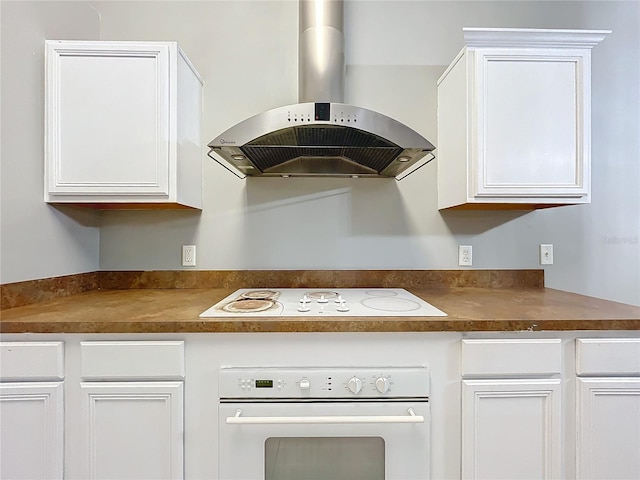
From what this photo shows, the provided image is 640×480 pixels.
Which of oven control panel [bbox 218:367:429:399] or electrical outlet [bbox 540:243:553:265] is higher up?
electrical outlet [bbox 540:243:553:265]

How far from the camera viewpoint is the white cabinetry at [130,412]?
1058 millimetres

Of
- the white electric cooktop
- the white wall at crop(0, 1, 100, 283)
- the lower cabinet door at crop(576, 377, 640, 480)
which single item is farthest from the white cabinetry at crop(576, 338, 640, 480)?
the white wall at crop(0, 1, 100, 283)

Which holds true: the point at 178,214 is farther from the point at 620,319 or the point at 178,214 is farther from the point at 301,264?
the point at 620,319

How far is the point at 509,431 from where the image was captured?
3.53ft

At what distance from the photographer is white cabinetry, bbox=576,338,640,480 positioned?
1088mm

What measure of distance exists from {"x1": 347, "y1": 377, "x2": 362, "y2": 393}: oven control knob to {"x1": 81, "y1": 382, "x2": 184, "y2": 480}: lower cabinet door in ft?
1.83

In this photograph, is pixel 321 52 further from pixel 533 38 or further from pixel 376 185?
pixel 533 38

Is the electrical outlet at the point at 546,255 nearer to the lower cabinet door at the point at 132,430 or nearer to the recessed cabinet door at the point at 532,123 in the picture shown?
the recessed cabinet door at the point at 532,123

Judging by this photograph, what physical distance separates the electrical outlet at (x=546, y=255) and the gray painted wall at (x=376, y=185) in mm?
36

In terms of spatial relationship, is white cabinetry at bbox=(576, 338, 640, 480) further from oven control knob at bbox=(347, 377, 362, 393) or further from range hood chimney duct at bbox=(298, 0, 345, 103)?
range hood chimney duct at bbox=(298, 0, 345, 103)

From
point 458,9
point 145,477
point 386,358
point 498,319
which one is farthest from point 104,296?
point 458,9

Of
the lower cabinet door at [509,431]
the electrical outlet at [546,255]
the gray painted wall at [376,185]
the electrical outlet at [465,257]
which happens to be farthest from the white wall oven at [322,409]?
the electrical outlet at [546,255]

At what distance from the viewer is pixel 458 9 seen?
1.79 m

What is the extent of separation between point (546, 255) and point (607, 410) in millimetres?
892
